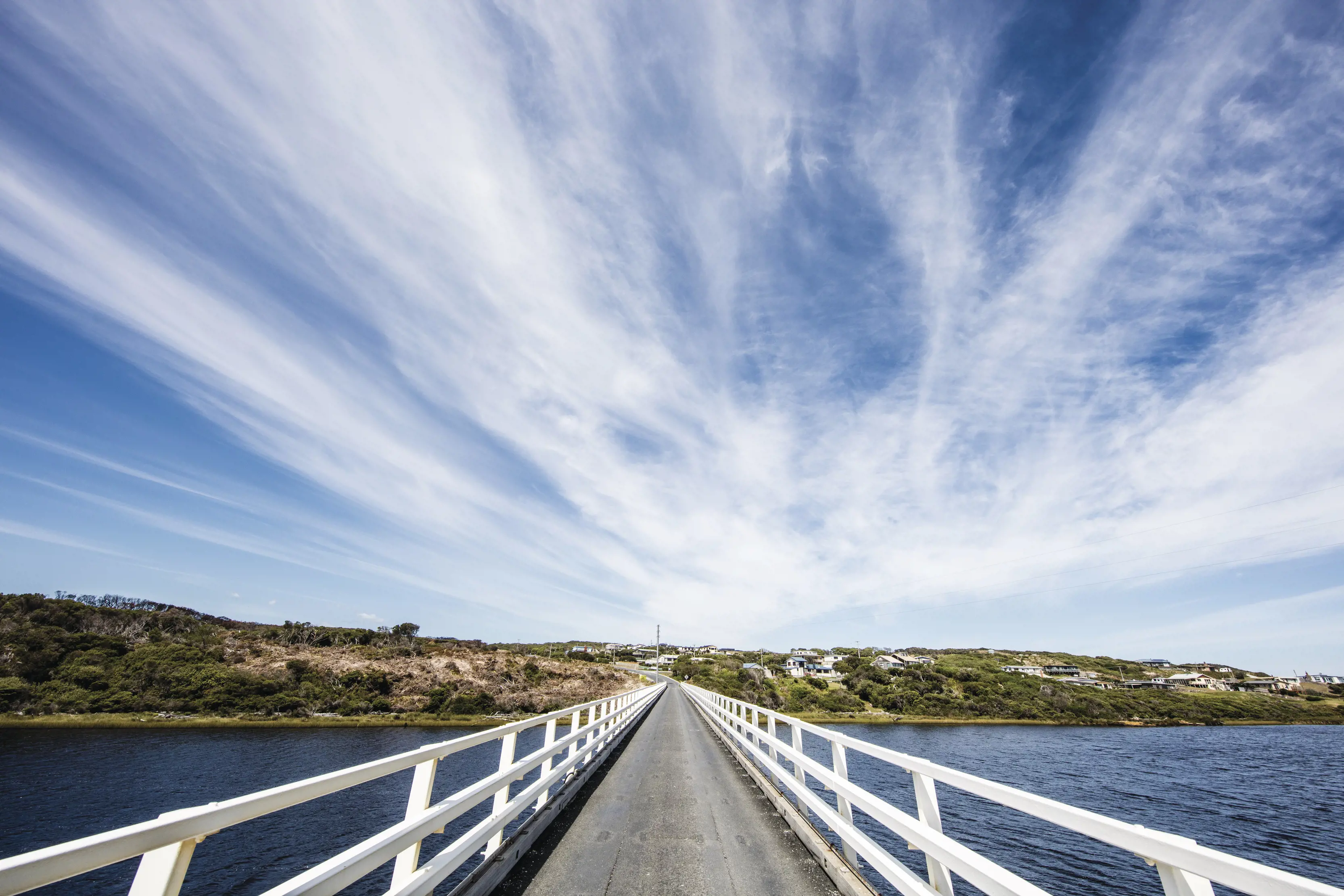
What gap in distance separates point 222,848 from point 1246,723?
430ft

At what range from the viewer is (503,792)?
19.4 feet

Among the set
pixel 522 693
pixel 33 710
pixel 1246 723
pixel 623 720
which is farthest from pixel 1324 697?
pixel 33 710

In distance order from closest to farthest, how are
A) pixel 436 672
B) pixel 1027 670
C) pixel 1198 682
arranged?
pixel 436 672
pixel 1027 670
pixel 1198 682

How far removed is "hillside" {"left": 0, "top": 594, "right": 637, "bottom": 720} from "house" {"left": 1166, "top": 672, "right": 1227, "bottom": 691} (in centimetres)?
14344

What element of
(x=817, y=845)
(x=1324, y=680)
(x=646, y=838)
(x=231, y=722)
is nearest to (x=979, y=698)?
(x=231, y=722)

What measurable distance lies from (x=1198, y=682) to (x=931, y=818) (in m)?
183

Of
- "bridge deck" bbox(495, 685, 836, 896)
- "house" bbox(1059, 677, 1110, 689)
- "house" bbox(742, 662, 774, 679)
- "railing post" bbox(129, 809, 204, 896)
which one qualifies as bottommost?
"house" bbox(1059, 677, 1110, 689)

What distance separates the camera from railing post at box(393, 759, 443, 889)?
13.0 feet

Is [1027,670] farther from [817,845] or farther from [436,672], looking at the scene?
[817,845]

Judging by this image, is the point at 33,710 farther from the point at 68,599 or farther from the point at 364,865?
the point at 364,865

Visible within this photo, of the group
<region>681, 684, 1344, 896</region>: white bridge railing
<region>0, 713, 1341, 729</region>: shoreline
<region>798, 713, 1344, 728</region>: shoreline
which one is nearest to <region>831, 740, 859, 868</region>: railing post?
<region>681, 684, 1344, 896</region>: white bridge railing

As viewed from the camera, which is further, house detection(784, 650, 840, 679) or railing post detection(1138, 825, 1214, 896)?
house detection(784, 650, 840, 679)

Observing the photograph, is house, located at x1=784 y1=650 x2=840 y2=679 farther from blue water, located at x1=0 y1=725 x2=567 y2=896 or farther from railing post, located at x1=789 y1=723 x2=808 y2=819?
railing post, located at x1=789 y1=723 x2=808 y2=819

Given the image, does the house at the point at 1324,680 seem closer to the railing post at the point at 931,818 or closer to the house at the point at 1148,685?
the house at the point at 1148,685
